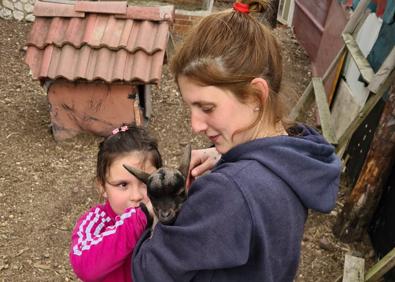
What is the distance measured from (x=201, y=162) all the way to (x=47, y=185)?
126 inches

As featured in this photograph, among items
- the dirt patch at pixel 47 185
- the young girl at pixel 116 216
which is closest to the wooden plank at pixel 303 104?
the dirt patch at pixel 47 185

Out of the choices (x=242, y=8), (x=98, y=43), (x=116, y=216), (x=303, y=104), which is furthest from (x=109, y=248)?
(x=303, y=104)

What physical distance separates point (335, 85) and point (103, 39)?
285 centimetres

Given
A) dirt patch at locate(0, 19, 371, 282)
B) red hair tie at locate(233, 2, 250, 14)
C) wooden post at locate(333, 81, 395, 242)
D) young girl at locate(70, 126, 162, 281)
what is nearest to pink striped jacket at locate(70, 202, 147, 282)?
young girl at locate(70, 126, 162, 281)

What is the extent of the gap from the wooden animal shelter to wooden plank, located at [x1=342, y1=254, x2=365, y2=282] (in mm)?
2520

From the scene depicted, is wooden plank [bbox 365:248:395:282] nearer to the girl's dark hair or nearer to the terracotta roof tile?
the girl's dark hair

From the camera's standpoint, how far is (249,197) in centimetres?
111

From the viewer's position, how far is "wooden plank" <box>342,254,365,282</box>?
310cm

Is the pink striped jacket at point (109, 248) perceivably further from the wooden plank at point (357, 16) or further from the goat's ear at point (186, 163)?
the wooden plank at point (357, 16)

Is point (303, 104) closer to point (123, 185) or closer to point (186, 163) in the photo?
point (123, 185)

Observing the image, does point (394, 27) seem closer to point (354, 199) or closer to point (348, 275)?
point (354, 199)

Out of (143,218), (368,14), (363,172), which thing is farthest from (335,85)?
(143,218)

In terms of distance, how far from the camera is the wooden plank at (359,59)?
153 inches

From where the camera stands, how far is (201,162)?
1604mm
